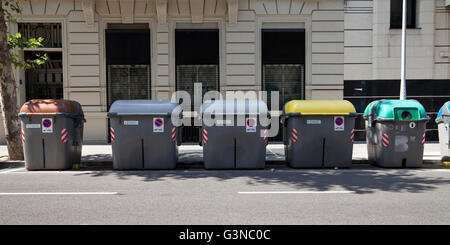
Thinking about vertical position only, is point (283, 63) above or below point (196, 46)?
below

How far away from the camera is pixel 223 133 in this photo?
28.6ft

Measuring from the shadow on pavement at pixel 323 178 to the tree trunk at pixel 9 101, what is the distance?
278 cm

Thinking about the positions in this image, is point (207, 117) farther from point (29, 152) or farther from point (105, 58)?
point (105, 58)

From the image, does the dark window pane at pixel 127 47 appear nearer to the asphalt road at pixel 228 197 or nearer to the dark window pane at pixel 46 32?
the dark window pane at pixel 46 32

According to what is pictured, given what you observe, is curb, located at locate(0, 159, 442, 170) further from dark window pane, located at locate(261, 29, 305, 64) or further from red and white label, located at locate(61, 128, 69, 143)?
dark window pane, located at locate(261, 29, 305, 64)

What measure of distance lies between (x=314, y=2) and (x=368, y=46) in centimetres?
253

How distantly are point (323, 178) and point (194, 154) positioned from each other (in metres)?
4.44

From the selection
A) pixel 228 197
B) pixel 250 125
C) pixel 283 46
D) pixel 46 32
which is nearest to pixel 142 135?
pixel 250 125

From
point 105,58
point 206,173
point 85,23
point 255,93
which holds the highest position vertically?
point 85,23

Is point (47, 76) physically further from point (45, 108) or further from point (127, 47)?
point (45, 108)

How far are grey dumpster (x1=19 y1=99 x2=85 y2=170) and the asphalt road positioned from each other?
0.35 meters

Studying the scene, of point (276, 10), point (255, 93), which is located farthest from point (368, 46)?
point (255, 93)

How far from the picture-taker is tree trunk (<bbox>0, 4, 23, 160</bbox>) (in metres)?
9.53

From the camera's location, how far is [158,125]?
8.77m
